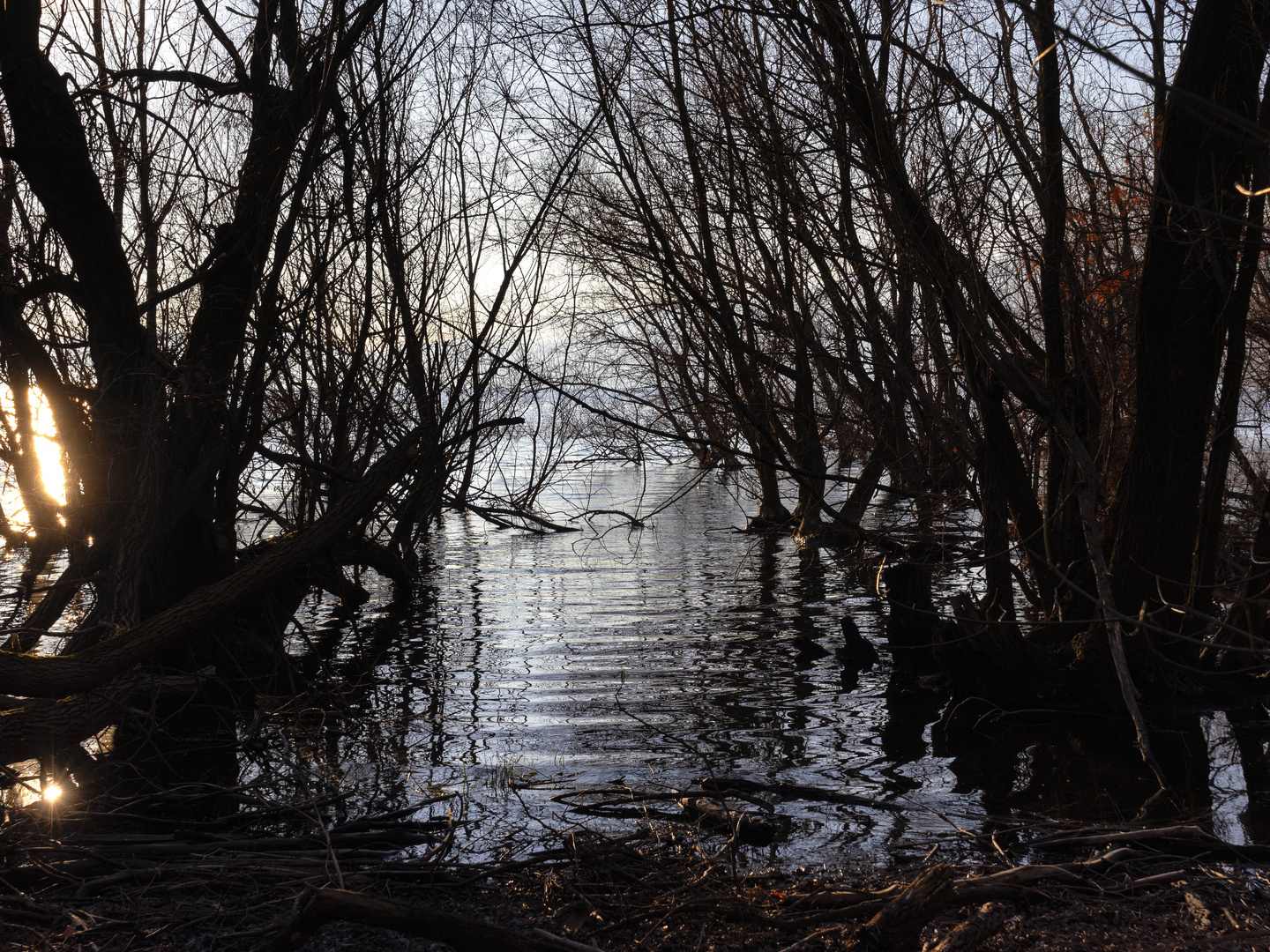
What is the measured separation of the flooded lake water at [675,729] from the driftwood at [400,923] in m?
1.43

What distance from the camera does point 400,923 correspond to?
3455 mm

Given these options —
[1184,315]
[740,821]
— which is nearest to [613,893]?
[740,821]

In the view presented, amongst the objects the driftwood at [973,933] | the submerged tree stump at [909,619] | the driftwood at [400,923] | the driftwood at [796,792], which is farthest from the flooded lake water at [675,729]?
the driftwood at [400,923]

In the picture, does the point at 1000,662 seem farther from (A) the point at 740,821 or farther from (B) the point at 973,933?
(B) the point at 973,933

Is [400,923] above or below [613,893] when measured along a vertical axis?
above

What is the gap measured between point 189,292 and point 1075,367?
710cm

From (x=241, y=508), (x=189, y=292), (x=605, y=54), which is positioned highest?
(x=605, y=54)

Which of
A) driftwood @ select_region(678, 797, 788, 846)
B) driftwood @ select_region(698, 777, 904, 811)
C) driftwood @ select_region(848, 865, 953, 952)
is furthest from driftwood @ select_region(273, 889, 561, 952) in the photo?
driftwood @ select_region(698, 777, 904, 811)

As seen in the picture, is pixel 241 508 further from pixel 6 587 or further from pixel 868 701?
pixel 868 701

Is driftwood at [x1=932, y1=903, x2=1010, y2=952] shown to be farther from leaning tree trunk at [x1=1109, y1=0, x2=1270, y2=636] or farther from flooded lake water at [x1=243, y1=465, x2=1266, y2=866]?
leaning tree trunk at [x1=1109, y1=0, x2=1270, y2=636]

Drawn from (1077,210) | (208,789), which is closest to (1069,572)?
(1077,210)

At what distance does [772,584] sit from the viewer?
1433cm

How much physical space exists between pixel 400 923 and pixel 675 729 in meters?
3.88

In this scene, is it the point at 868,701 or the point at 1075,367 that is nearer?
the point at 1075,367
